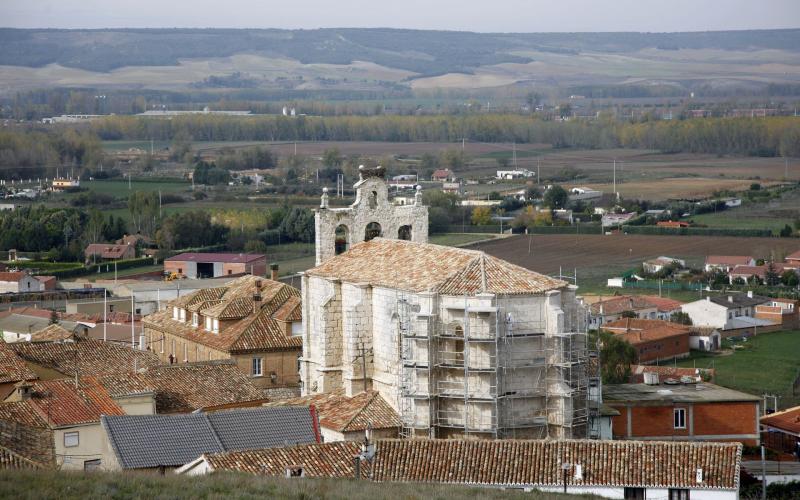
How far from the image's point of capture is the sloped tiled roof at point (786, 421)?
1480 inches

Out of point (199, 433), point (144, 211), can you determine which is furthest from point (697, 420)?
point (144, 211)

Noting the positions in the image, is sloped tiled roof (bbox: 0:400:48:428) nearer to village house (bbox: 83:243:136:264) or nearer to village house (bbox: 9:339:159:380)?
village house (bbox: 9:339:159:380)

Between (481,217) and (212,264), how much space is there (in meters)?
24.2

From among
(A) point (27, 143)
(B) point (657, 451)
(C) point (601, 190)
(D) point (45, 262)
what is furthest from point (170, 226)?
(B) point (657, 451)

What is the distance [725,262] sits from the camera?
81062 mm

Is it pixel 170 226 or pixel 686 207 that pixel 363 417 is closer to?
pixel 170 226

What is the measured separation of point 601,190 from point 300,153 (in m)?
46.5

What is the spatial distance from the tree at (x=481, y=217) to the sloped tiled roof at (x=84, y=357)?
5942 cm

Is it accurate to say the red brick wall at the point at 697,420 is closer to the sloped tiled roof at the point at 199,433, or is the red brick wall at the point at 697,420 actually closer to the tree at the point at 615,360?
the sloped tiled roof at the point at 199,433

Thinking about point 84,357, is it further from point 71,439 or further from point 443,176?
point 443,176

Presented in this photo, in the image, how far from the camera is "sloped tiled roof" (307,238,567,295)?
103 feet

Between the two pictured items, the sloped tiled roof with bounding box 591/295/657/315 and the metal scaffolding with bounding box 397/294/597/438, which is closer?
the metal scaffolding with bounding box 397/294/597/438

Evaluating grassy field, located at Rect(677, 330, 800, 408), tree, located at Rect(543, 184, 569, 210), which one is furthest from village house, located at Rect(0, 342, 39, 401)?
tree, located at Rect(543, 184, 569, 210)

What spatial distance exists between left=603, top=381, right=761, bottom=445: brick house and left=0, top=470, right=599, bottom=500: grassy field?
1018 centimetres
